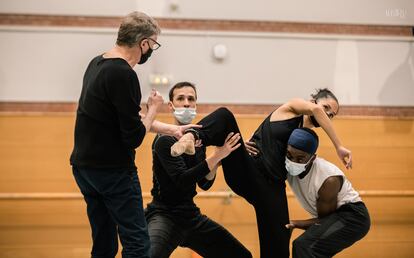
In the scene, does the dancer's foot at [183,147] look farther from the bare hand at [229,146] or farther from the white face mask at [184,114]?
the white face mask at [184,114]

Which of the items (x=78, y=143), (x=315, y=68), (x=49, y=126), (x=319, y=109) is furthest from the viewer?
(x=315, y=68)

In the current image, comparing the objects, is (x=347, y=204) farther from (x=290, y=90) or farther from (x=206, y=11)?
(x=206, y=11)

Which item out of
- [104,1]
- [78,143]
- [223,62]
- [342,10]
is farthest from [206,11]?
[78,143]

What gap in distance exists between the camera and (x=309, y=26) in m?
6.23

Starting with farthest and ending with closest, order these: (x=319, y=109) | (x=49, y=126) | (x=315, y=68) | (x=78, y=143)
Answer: (x=315, y=68) < (x=49, y=126) < (x=319, y=109) < (x=78, y=143)

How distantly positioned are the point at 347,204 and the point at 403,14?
3.33 meters

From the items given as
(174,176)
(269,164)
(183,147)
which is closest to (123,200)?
(183,147)

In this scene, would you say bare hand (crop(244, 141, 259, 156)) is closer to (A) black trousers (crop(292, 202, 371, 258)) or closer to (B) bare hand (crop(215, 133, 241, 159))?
(B) bare hand (crop(215, 133, 241, 159))

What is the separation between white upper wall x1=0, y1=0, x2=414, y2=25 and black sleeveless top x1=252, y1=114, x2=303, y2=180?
2.54 m

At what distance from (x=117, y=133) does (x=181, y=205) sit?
101 centimetres

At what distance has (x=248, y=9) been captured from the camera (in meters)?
6.12

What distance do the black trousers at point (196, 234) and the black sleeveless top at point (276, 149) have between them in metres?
0.55

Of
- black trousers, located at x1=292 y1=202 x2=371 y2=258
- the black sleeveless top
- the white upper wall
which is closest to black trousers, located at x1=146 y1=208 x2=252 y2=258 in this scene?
black trousers, located at x1=292 y1=202 x2=371 y2=258

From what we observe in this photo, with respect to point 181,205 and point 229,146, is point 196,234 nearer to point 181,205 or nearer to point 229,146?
point 181,205
